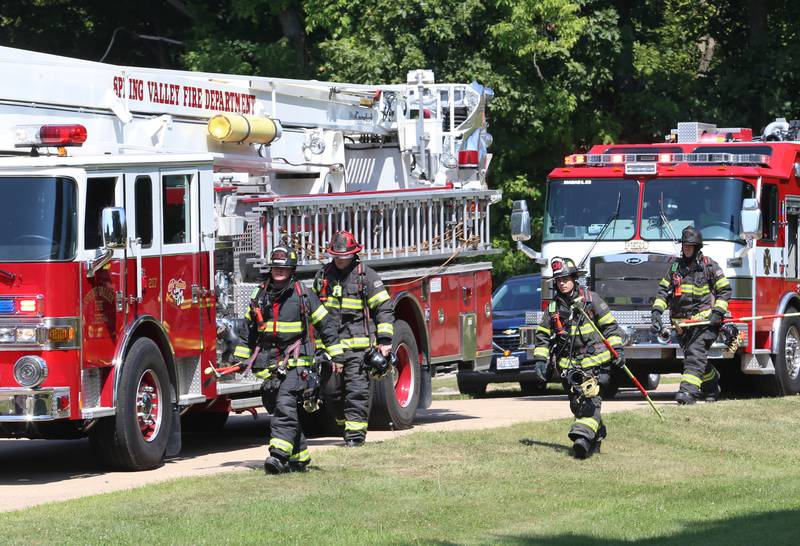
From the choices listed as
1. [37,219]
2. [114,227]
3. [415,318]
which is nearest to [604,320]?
[415,318]

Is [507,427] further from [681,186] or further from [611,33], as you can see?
[611,33]

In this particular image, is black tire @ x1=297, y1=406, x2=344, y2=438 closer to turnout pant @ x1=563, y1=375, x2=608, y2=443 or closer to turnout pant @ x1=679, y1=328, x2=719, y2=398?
turnout pant @ x1=563, y1=375, x2=608, y2=443

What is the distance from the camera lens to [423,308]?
15633 mm

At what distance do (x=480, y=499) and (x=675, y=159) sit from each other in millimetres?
8538

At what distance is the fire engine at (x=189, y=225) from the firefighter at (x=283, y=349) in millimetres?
964

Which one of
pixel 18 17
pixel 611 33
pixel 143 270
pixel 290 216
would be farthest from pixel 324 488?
pixel 18 17

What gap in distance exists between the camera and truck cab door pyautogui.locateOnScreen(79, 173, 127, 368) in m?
11.5

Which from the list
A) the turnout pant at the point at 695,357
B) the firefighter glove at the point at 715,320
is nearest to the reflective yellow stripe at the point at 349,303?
the turnout pant at the point at 695,357

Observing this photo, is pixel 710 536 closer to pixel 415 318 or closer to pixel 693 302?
pixel 415 318

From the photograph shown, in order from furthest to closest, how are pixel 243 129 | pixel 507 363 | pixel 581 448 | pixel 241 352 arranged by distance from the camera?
pixel 507 363, pixel 243 129, pixel 581 448, pixel 241 352

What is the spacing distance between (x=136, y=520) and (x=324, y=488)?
1707mm

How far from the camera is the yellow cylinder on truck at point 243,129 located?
46.1 ft

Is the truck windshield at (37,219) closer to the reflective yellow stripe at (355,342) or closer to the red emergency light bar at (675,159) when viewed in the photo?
the reflective yellow stripe at (355,342)

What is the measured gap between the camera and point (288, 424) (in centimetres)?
1152
